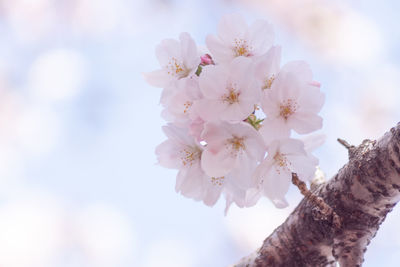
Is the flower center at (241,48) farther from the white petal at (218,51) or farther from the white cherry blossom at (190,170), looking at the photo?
the white cherry blossom at (190,170)

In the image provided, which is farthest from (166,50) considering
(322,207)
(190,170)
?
(322,207)

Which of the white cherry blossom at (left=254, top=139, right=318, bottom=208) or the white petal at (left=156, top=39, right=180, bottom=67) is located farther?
the white petal at (left=156, top=39, right=180, bottom=67)

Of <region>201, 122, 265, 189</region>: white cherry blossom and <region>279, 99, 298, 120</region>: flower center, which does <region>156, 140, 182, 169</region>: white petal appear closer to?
<region>201, 122, 265, 189</region>: white cherry blossom

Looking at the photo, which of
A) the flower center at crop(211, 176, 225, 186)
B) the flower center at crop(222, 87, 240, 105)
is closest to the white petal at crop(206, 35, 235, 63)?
the flower center at crop(222, 87, 240, 105)

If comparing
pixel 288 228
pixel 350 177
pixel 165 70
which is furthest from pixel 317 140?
pixel 165 70

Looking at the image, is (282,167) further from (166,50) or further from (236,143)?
(166,50)
